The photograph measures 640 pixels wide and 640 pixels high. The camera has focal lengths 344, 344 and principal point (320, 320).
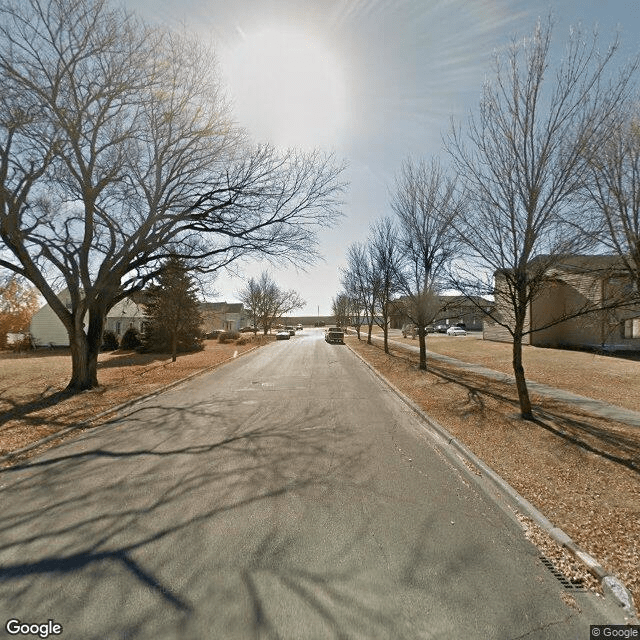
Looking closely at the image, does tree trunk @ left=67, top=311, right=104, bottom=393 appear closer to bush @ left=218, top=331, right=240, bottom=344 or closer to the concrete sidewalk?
the concrete sidewalk

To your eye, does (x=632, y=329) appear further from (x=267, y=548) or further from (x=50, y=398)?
(x=50, y=398)

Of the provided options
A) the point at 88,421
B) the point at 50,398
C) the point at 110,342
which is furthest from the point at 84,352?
the point at 110,342

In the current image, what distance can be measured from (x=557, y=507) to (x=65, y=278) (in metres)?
13.4

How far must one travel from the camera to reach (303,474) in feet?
15.3

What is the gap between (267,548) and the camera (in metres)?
3.10

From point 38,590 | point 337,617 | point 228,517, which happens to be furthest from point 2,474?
point 337,617

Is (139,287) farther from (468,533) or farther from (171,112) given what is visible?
(468,533)

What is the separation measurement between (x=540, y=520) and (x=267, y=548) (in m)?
2.80

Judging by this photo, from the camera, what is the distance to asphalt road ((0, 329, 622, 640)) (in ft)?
7.80

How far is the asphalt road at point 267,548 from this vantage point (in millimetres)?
2377

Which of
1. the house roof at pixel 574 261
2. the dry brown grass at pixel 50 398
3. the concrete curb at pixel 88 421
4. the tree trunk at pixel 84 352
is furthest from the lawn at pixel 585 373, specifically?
the tree trunk at pixel 84 352

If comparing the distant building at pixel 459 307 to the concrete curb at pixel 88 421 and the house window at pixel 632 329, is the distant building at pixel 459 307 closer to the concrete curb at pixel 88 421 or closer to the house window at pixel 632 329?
the concrete curb at pixel 88 421

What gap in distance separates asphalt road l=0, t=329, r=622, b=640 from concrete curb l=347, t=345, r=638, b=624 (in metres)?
0.17

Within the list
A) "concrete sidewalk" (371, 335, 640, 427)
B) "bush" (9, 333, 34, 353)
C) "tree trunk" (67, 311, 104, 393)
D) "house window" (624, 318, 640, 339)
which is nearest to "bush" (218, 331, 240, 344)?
"bush" (9, 333, 34, 353)
